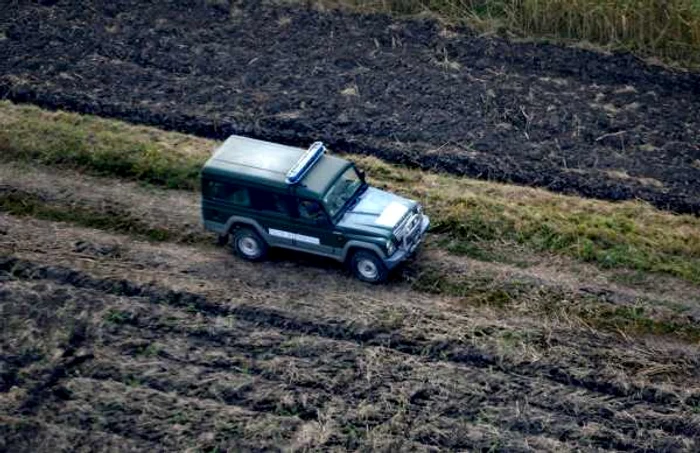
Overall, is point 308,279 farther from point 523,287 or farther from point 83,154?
point 83,154

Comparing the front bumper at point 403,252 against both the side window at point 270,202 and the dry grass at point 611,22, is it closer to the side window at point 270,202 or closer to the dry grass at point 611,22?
the side window at point 270,202

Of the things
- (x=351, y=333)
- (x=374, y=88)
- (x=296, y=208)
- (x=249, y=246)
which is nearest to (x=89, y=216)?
(x=249, y=246)

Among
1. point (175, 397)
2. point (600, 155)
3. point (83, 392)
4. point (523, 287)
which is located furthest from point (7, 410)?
point (600, 155)

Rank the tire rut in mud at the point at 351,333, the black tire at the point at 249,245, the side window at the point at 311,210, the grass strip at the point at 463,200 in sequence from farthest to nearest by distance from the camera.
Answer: the grass strip at the point at 463,200
the black tire at the point at 249,245
the side window at the point at 311,210
the tire rut in mud at the point at 351,333

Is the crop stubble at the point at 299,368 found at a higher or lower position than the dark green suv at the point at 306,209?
lower

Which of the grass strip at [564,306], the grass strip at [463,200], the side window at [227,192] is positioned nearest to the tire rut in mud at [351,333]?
the grass strip at [564,306]

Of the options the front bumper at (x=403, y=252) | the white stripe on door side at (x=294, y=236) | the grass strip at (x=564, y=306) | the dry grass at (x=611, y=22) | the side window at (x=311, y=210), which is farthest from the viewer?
the dry grass at (x=611, y=22)

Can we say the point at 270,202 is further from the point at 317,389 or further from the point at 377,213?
the point at 317,389
